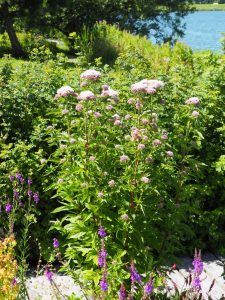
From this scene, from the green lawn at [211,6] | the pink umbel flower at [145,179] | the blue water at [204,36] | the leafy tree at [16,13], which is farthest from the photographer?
the green lawn at [211,6]

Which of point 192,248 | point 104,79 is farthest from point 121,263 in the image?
point 104,79

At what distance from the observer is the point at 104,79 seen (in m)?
5.30

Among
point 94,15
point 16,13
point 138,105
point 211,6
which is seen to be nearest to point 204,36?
point 94,15

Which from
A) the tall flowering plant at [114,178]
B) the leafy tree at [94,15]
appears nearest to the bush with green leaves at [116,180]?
the tall flowering plant at [114,178]

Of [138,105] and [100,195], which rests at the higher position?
[138,105]

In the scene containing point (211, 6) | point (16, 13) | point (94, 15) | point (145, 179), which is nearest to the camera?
point (145, 179)

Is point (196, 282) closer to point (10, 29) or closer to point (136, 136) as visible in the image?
point (136, 136)

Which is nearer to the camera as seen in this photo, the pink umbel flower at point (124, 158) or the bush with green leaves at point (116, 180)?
the pink umbel flower at point (124, 158)

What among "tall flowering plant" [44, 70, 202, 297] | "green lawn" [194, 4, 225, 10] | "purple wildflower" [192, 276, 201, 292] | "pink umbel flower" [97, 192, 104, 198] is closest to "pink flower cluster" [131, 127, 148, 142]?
"tall flowering plant" [44, 70, 202, 297]

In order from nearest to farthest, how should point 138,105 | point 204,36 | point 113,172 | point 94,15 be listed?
point 138,105
point 113,172
point 94,15
point 204,36

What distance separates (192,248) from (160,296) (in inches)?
60.3

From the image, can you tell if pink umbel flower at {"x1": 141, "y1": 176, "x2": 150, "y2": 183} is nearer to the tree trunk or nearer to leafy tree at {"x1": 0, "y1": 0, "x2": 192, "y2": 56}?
leafy tree at {"x1": 0, "y1": 0, "x2": 192, "y2": 56}

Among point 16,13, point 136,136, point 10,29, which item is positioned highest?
point 136,136

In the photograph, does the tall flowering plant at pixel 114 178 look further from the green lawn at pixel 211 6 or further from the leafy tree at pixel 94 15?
the green lawn at pixel 211 6
